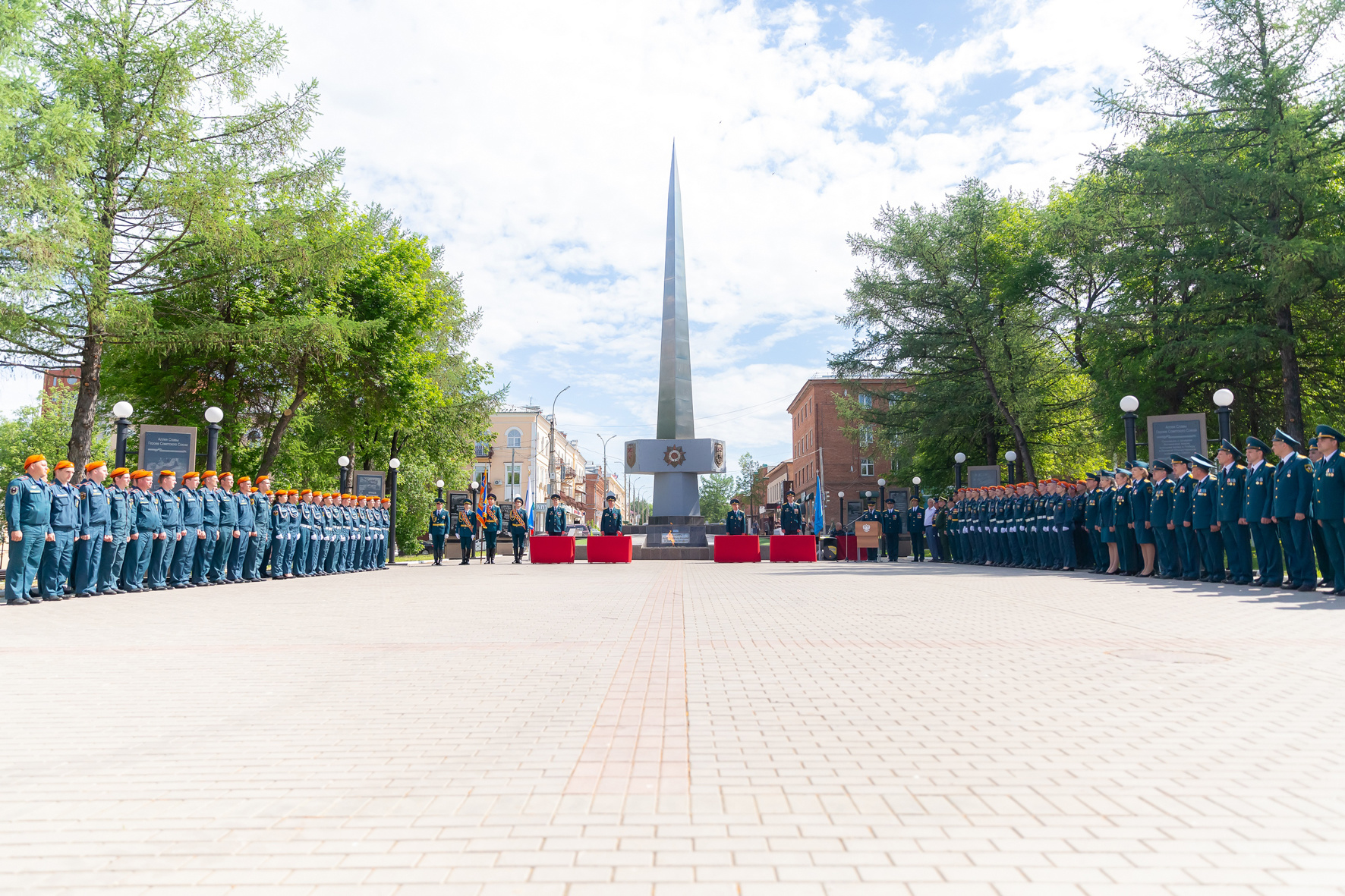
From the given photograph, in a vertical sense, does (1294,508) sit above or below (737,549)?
above

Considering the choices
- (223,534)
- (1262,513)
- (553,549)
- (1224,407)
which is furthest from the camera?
(553,549)

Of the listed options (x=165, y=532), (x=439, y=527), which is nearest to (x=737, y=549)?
(x=439, y=527)

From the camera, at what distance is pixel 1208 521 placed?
1335 cm

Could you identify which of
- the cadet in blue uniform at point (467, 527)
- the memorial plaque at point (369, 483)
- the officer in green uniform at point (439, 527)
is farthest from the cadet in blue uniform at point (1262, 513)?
the memorial plaque at point (369, 483)

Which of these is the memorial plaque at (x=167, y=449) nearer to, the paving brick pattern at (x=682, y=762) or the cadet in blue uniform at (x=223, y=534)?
the cadet in blue uniform at (x=223, y=534)

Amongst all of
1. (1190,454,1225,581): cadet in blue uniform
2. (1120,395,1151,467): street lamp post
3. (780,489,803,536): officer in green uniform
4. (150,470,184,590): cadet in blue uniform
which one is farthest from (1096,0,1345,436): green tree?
(150,470,184,590): cadet in blue uniform

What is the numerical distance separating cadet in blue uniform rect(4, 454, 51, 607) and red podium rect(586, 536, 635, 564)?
14.5 meters

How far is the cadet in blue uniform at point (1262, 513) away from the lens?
39.6 feet

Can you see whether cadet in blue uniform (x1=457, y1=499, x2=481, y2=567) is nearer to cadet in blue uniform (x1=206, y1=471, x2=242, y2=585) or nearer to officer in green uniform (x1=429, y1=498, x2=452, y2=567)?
officer in green uniform (x1=429, y1=498, x2=452, y2=567)

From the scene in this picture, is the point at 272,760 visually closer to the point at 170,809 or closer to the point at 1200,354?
Answer: the point at 170,809

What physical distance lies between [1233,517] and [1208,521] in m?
0.62

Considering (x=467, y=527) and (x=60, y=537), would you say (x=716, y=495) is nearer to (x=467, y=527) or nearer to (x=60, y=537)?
(x=467, y=527)

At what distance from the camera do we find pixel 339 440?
106ft

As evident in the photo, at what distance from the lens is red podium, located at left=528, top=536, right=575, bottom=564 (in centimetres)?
2450
